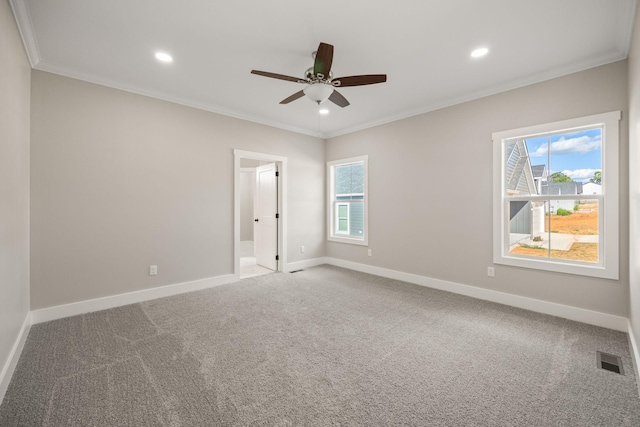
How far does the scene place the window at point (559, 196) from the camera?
2.74m

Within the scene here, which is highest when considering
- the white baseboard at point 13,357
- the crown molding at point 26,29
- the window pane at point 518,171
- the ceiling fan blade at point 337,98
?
the crown molding at point 26,29

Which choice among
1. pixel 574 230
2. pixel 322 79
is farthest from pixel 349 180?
pixel 574 230

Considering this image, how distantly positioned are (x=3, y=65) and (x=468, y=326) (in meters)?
4.48

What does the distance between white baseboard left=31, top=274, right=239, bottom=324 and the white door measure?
45.6 inches

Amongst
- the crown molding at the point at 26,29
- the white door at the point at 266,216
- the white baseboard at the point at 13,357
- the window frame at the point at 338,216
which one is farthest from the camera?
the window frame at the point at 338,216

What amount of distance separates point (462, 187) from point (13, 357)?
4965 millimetres

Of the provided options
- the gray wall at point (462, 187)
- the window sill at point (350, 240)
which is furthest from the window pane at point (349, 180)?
the window sill at point (350, 240)

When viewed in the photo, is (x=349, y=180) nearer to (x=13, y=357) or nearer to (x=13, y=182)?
(x=13, y=182)

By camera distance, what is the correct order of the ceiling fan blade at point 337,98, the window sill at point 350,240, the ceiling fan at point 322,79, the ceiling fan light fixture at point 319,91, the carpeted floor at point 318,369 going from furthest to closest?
the window sill at point 350,240 < the ceiling fan blade at point 337,98 < the ceiling fan light fixture at point 319,91 < the ceiling fan at point 322,79 < the carpeted floor at point 318,369

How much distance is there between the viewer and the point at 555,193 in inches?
124

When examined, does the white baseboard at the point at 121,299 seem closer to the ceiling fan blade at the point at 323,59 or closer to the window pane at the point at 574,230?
the ceiling fan blade at the point at 323,59

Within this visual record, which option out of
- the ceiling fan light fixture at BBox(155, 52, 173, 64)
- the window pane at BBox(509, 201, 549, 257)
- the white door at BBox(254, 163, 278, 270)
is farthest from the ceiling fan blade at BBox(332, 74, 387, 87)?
the white door at BBox(254, 163, 278, 270)

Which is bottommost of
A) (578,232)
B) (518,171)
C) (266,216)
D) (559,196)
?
(578,232)

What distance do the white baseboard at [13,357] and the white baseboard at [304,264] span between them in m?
3.36
